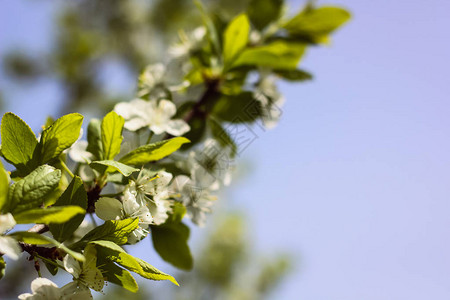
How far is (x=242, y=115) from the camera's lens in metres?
0.89

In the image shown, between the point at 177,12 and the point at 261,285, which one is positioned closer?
the point at 177,12

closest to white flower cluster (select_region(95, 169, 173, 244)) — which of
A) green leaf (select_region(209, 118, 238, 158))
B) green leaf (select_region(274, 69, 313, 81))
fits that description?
green leaf (select_region(209, 118, 238, 158))

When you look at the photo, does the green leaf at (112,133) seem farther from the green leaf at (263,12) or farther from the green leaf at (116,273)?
the green leaf at (263,12)

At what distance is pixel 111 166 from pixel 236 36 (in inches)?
18.2

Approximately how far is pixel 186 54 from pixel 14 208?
64cm

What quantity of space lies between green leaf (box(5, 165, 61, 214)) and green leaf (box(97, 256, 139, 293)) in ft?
0.40

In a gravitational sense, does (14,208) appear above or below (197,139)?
below

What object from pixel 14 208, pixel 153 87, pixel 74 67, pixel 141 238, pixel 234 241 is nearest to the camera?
pixel 14 208

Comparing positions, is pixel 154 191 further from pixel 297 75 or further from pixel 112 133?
pixel 297 75

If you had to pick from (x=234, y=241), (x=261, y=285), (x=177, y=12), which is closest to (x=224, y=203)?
(x=234, y=241)

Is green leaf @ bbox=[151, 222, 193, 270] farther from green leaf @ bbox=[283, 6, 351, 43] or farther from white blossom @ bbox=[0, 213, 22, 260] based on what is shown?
green leaf @ bbox=[283, 6, 351, 43]

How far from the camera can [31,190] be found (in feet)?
1.47

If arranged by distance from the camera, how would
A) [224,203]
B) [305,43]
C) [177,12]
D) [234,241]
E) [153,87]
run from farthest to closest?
[224,203] < [234,241] < [177,12] < [305,43] < [153,87]

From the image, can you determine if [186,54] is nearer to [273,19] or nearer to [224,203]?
[273,19]
